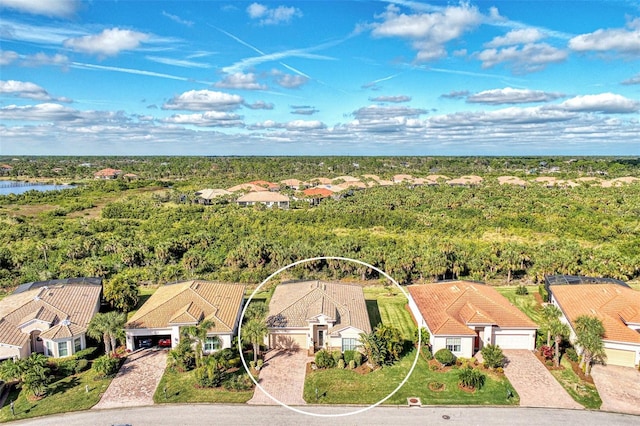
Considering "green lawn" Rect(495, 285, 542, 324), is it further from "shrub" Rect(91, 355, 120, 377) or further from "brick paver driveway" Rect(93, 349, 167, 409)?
"shrub" Rect(91, 355, 120, 377)

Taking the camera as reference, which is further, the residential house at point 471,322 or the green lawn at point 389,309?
the green lawn at point 389,309

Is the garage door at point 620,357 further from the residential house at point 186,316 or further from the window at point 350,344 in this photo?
the residential house at point 186,316

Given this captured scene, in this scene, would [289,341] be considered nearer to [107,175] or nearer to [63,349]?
[63,349]

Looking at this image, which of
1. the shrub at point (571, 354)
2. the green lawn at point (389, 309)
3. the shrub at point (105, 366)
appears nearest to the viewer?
the shrub at point (105, 366)

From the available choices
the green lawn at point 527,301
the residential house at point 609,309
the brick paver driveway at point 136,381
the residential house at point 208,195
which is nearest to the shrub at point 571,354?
the residential house at point 609,309

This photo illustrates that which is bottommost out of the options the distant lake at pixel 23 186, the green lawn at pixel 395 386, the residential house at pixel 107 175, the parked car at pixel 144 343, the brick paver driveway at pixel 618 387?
the brick paver driveway at pixel 618 387

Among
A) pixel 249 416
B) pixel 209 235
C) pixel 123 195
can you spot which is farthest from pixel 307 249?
pixel 123 195

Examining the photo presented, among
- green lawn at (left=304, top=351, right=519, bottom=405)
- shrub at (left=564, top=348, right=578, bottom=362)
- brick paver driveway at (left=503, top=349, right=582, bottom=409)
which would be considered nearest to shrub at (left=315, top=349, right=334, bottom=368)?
green lawn at (left=304, top=351, right=519, bottom=405)
